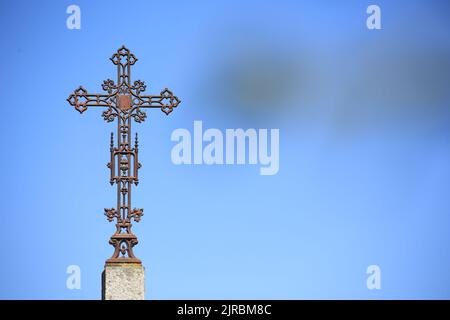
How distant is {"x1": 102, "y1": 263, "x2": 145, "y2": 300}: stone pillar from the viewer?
73.0ft

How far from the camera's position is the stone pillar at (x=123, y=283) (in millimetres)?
22266

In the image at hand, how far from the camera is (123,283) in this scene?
73.1ft
